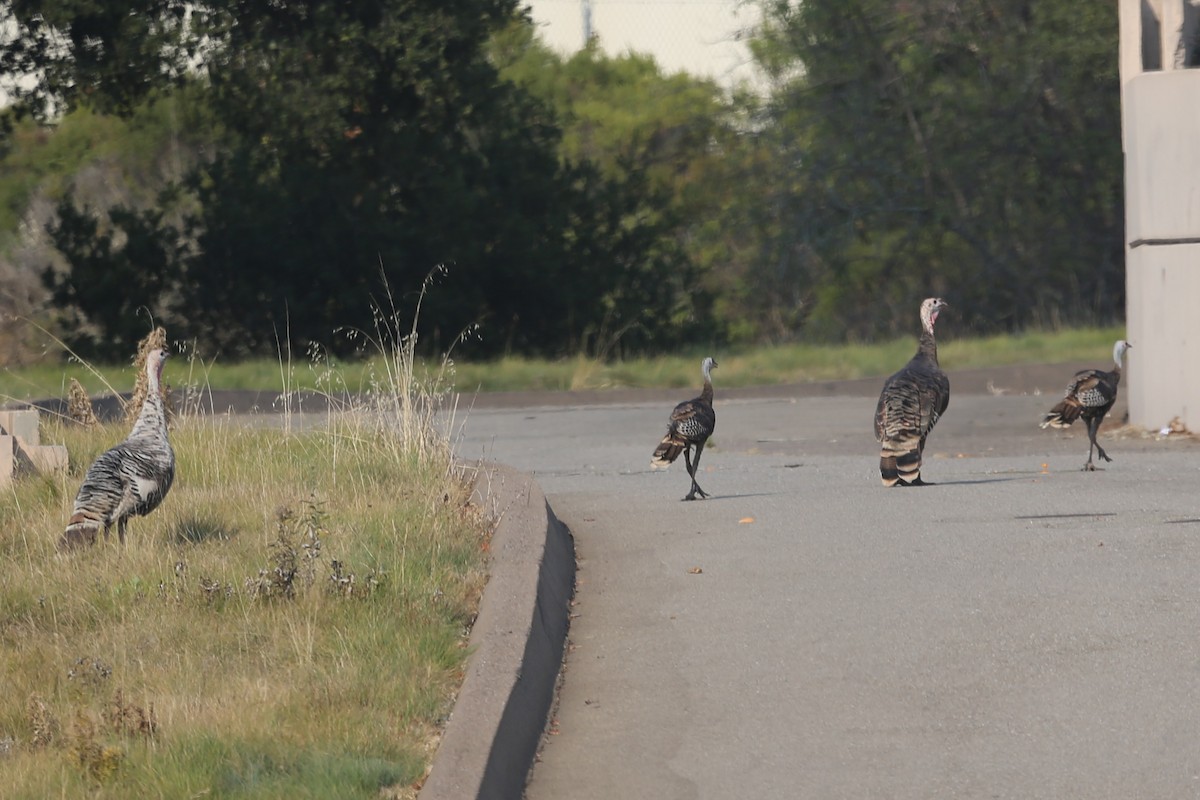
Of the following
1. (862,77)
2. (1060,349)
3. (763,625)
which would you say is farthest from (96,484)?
(862,77)

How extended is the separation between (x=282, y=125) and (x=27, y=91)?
146 inches

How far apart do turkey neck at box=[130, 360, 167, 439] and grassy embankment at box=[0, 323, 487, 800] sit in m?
0.49

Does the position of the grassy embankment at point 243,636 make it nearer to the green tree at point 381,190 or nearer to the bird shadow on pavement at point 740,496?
the bird shadow on pavement at point 740,496

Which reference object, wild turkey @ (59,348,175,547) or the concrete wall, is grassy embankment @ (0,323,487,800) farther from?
the concrete wall

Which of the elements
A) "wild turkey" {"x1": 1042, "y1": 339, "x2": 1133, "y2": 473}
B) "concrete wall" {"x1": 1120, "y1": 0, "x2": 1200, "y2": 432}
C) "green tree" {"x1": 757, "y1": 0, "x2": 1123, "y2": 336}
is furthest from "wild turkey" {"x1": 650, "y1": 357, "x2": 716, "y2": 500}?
"green tree" {"x1": 757, "y1": 0, "x2": 1123, "y2": 336}

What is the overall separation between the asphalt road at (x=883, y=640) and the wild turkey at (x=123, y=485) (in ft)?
6.35

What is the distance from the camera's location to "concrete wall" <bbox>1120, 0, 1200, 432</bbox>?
52.5 ft

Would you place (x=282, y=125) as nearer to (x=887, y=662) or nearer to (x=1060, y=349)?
(x=1060, y=349)

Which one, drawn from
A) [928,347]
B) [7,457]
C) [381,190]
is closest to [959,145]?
[381,190]

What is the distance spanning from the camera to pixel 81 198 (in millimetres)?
45375

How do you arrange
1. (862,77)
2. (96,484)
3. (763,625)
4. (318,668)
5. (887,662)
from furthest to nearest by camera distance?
(862,77)
(96,484)
(763,625)
(887,662)
(318,668)

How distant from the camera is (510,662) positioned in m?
6.34

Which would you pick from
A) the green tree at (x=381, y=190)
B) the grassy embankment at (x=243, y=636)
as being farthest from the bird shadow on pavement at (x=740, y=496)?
the green tree at (x=381, y=190)

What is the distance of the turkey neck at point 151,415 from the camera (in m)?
8.84
